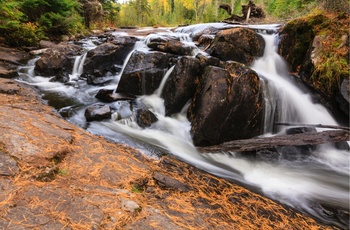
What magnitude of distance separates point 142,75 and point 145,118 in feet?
6.15

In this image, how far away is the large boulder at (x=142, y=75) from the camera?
23.0ft

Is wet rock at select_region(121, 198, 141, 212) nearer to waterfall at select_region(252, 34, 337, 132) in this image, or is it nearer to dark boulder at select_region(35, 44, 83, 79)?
waterfall at select_region(252, 34, 337, 132)

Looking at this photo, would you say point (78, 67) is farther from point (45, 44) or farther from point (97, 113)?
point (97, 113)

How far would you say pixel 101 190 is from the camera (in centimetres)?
246

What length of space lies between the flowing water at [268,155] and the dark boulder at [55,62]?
947 millimetres

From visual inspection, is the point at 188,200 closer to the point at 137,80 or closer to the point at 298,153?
the point at 298,153

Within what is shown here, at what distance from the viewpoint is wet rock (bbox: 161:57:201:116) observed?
601 centimetres

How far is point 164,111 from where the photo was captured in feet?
20.9

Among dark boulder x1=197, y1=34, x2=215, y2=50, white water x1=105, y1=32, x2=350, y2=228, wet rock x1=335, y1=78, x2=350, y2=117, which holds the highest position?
dark boulder x1=197, y1=34, x2=215, y2=50

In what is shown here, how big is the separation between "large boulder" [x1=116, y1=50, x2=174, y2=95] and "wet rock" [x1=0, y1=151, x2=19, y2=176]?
4803 millimetres

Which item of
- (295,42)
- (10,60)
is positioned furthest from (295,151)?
(10,60)

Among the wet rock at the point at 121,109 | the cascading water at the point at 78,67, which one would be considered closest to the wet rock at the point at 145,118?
the wet rock at the point at 121,109

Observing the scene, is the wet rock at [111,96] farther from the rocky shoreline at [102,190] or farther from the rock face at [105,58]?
the rocky shoreline at [102,190]

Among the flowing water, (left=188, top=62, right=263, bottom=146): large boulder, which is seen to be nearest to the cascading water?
the flowing water
